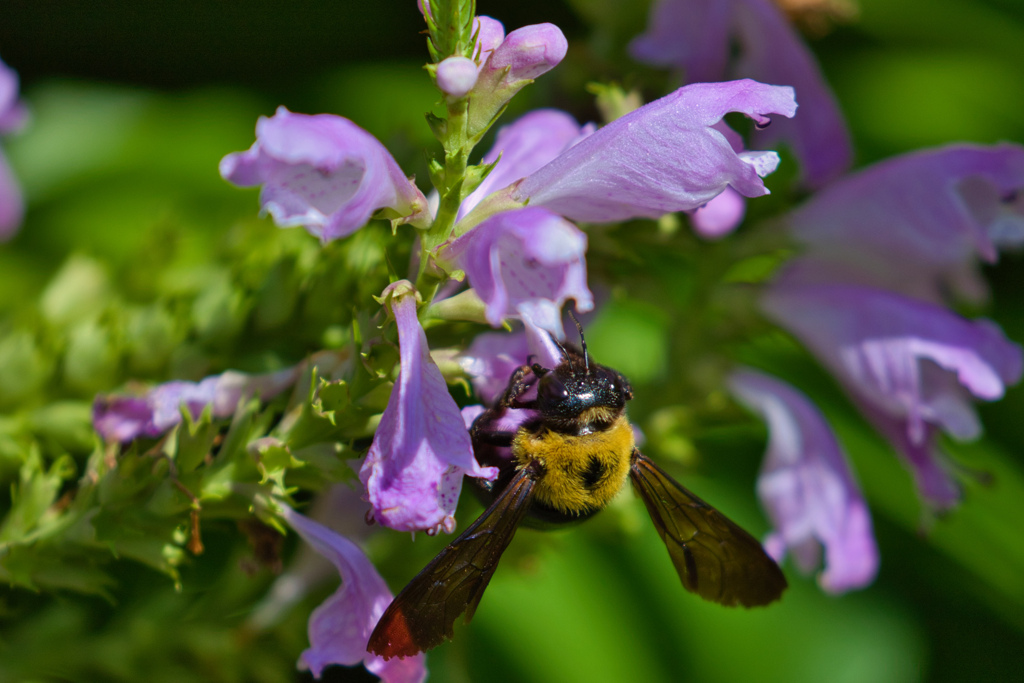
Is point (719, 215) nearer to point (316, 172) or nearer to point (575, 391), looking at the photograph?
point (575, 391)

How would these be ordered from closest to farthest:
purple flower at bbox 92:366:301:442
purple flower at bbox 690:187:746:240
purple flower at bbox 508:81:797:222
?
1. purple flower at bbox 508:81:797:222
2. purple flower at bbox 92:366:301:442
3. purple flower at bbox 690:187:746:240

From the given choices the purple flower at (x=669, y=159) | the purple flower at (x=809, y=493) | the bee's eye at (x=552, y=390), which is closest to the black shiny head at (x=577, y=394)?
the bee's eye at (x=552, y=390)

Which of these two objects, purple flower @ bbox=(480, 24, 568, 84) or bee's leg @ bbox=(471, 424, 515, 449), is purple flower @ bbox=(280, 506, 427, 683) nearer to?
bee's leg @ bbox=(471, 424, 515, 449)

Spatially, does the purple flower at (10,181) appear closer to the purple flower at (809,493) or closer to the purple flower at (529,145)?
the purple flower at (529,145)

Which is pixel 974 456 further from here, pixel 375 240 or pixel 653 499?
pixel 375 240

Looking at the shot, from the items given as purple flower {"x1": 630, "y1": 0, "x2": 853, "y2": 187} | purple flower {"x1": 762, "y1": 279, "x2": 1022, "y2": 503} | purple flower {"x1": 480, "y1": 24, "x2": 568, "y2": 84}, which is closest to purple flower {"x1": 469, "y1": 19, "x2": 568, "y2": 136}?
purple flower {"x1": 480, "y1": 24, "x2": 568, "y2": 84}

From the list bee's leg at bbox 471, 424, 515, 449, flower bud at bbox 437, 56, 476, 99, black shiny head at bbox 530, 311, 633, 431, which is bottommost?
bee's leg at bbox 471, 424, 515, 449
